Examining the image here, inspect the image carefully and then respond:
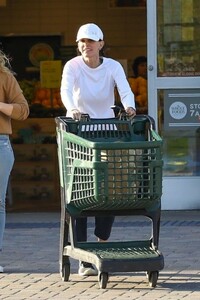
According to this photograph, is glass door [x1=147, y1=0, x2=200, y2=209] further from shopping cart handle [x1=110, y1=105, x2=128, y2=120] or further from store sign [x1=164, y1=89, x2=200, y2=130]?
shopping cart handle [x1=110, y1=105, x2=128, y2=120]

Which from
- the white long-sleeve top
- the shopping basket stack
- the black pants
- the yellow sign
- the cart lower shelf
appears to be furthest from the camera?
→ the yellow sign

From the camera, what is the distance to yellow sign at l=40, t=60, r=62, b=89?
1328cm

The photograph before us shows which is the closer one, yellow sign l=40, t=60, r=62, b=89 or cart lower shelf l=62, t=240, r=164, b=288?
cart lower shelf l=62, t=240, r=164, b=288

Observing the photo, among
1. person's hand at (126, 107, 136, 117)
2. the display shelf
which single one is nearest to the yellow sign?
the display shelf

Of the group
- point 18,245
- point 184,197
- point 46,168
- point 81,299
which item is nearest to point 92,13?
point 46,168

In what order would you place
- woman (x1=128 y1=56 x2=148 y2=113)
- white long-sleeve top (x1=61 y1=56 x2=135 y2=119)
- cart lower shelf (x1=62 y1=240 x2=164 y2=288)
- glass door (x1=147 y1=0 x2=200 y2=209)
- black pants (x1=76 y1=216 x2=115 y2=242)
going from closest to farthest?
cart lower shelf (x1=62 y1=240 x2=164 y2=288)
white long-sleeve top (x1=61 y1=56 x2=135 y2=119)
black pants (x1=76 y1=216 x2=115 y2=242)
glass door (x1=147 y1=0 x2=200 y2=209)
woman (x1=128 y1=56 x2=148 y2=113)

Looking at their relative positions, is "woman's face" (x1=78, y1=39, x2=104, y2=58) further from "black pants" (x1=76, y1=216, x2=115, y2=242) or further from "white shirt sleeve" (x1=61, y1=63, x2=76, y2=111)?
"black pants" (x1=76, y1=216, x2=115, y2=242)

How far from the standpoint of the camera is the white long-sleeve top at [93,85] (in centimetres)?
775

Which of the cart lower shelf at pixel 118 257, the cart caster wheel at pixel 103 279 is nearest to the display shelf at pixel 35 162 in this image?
the cart lower shelf at pixel 118 257

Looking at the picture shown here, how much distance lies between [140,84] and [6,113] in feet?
15.3

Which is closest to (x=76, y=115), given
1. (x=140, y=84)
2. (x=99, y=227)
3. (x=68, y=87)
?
(x=68, y=87)

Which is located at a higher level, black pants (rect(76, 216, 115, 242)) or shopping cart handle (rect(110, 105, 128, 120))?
shopping cart handle (rect(110, 105, 128, 120))

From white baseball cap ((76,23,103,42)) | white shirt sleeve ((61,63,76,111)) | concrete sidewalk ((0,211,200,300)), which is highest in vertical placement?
white baseball cap ((76,23,103,42))

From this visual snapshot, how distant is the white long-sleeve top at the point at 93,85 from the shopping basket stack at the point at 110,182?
24cm
